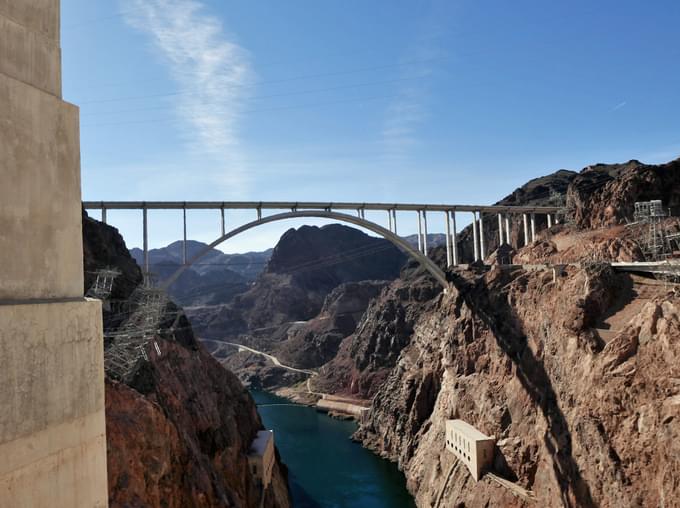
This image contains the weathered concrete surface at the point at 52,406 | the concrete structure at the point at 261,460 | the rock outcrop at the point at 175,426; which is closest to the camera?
the weathered concrete surface at the point at 52,406

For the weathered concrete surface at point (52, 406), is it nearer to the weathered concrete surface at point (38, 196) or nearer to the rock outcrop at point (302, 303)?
the weathered concrete surface at point (38, 196)

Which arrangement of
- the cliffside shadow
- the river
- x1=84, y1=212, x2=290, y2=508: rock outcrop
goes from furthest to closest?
the river < the cliffside shadow < x1=84, y1=212, x2=290, y2=508: rock outcrop

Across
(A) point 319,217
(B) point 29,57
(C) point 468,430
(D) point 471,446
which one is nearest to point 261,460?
(D) point 471,446

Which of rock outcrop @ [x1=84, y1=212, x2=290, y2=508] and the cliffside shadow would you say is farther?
the cliffside shadow

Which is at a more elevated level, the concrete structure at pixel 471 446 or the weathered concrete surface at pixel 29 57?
the weathered concrete surface at pixel 29 57

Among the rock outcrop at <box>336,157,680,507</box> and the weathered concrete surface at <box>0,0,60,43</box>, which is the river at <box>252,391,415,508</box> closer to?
the rock outcrop at <box>336,157,680,507</box>

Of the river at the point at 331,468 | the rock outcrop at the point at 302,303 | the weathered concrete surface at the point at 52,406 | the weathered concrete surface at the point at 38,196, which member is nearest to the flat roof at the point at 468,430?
the river at the point at 331,468

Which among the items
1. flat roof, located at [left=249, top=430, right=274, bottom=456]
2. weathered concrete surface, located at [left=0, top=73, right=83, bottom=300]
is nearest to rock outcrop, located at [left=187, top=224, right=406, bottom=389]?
flat roof, located at [left=249, top=430, right=274, bottom=456]

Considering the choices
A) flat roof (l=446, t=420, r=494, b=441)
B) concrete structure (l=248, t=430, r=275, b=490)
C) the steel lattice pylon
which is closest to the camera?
the steel lattice pylon
